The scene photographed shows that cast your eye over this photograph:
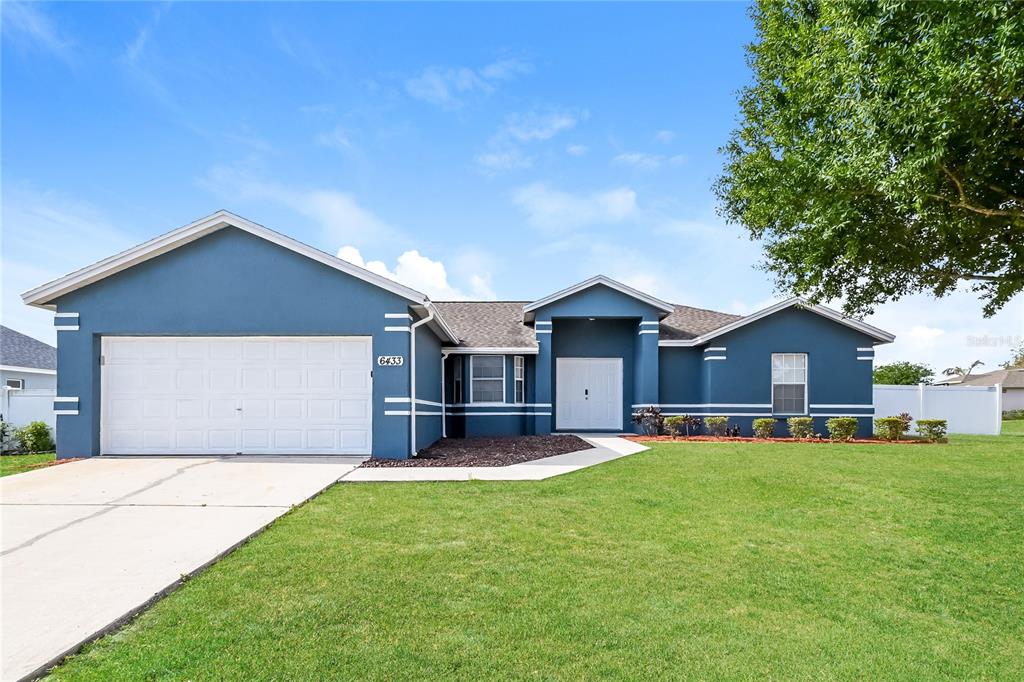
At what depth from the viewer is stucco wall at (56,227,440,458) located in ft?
40.2

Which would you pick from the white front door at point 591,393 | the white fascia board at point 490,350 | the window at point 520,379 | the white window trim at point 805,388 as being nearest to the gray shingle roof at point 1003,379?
the white window trim at point 805,388

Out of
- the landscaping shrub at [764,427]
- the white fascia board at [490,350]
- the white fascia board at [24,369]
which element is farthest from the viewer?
the white fascia board at [24,369]

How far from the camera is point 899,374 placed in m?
41.9

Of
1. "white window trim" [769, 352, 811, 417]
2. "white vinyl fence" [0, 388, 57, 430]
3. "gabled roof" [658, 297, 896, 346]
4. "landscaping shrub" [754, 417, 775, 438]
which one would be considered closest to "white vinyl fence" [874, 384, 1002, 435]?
"gabled roof" [658, 297, 896, 346]

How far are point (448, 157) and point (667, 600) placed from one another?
15.0 metres

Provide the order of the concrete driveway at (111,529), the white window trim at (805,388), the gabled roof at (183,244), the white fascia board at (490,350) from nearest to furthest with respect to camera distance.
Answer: the concrete driveway at (111,529)
the gabled roof at (183,244)
the white fascia board at (490,350)
the white window trim at (805,388)

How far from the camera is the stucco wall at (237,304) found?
12.2 m

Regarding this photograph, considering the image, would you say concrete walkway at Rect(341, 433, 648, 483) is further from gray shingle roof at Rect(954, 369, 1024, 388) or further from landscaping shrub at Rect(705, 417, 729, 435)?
gray shingle roof at Rect(954, 369, 1024, 388)

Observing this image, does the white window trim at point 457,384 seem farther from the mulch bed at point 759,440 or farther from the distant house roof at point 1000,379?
the distant house roof at point 1000,379

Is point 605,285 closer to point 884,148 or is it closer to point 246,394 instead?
point 246,394

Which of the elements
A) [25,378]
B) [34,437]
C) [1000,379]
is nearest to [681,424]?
[34,437]

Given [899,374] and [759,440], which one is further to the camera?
[899,374]

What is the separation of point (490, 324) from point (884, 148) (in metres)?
14.7

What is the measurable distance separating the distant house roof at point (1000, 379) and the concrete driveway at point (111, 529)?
4976 centimetres
